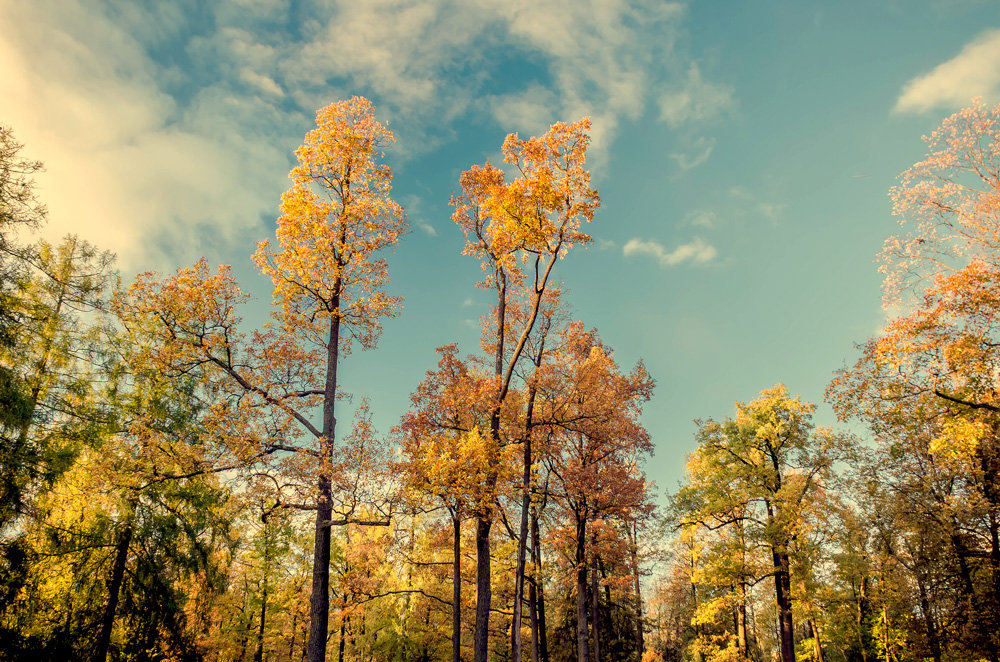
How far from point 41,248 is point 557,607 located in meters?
28.8

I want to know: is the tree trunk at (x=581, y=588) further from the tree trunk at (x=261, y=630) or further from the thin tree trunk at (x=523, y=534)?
the tree trunk at (x=261, y=630)

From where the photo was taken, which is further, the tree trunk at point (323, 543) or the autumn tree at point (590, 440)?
the autumn tree at point (590, 440)

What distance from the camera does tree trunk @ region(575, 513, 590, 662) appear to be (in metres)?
17.8

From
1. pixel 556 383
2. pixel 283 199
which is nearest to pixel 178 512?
pixel 283 199

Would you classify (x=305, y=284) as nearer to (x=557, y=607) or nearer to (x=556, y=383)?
(x=556, y=383)

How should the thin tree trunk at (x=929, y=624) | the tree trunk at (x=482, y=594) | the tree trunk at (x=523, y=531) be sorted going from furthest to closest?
the thin tree trunk at (x=929, y=624)
the tree trunk at (x=523, y=531)
the tree trunk at (x=482, y=594)

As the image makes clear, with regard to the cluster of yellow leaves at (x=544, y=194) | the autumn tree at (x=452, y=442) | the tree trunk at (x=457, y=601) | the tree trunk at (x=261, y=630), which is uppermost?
the cluster of yellow leaves at (x=544, y=194)

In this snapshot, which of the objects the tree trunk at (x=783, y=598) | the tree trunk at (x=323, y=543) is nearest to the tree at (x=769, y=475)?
the tree trunk at (x=783, y=598)

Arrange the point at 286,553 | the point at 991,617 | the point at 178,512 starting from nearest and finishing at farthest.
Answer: the point at 991,617 → the point at 178,512 → the point at 286,553

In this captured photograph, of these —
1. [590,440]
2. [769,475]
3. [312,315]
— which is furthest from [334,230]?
[769,475]

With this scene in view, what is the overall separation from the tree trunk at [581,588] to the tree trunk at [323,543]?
948cm

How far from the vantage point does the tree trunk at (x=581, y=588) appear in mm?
17766

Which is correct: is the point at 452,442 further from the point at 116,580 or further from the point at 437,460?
the point at 116,580

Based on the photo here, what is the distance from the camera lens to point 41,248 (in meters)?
19.0
